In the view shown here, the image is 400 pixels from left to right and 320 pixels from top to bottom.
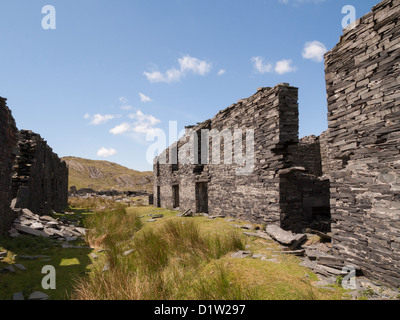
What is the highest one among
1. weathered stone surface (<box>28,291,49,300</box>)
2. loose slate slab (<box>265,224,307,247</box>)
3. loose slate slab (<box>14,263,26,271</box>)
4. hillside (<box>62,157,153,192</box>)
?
hillside (<box>62,157,153,192</box>)

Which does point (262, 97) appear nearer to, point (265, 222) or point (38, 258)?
point (265, 222)

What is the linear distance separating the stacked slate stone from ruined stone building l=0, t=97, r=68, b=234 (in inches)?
339

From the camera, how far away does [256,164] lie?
29.4 feet

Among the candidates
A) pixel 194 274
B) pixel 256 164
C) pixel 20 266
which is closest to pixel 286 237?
pixel 194 274

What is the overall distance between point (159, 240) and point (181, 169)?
10.6 m

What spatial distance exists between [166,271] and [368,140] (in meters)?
4.49

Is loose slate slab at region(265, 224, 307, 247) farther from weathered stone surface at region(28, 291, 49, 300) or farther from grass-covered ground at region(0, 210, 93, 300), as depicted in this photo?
weathered stone surface at region(28, 291, 49, 300)

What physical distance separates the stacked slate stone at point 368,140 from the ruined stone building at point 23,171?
28.3 feet

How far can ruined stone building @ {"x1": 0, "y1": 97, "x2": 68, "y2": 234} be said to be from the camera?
7.00 meters

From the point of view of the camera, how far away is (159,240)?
6.10 metres

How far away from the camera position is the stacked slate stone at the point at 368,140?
4.03 metres

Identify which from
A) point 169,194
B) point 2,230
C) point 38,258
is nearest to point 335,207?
point 38,258

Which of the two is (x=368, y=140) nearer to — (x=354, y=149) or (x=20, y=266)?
(x=354, y=149)

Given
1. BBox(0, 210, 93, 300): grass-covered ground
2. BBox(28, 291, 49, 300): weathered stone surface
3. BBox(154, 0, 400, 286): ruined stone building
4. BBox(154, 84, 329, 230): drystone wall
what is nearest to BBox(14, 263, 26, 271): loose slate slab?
BBox(0, 210, 93, 300): grass-covered ground
